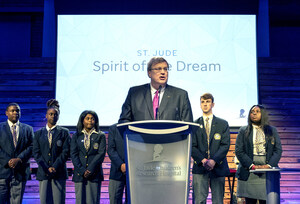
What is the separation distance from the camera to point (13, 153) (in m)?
3.97

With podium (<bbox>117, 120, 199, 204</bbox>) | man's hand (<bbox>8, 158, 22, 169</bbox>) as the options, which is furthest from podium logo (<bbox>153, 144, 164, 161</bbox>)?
man's hand (<bbox>8, 158, 22, 169</bbox>)

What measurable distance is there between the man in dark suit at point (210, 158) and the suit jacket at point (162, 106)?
5.10 ft

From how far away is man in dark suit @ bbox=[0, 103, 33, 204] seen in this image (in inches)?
153

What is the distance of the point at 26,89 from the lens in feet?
21.4

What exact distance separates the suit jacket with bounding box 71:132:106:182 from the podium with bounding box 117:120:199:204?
207cm

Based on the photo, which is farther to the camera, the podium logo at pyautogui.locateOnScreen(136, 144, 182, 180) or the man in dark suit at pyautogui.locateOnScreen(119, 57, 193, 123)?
the man in dark suit at pyautogui.locateOnScreen(119, 57, 193, 123)

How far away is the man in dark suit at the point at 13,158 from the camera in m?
3.90

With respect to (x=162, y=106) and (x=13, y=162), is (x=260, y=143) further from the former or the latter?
(x=13, y=162)

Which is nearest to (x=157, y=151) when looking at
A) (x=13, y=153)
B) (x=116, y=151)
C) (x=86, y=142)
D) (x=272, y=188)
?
(x=272, y=188)

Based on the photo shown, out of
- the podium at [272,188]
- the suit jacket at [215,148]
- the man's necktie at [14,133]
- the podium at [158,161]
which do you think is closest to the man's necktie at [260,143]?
A: the suit jacket at [215,148]

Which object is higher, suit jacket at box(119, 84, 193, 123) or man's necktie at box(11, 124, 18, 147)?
suit jacket at box(119, 84, 193, 123)

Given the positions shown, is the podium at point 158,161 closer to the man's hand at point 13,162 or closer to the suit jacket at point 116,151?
the suit jacket at point 116,151

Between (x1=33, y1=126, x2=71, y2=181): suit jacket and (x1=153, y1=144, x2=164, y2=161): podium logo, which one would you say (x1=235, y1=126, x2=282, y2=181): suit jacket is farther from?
(x1=153, y1=144, x2=164, y2=161): podium logo

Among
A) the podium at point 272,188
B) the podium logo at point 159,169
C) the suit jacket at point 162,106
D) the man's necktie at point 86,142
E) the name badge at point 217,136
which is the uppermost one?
the suit jacket at point 162,106
